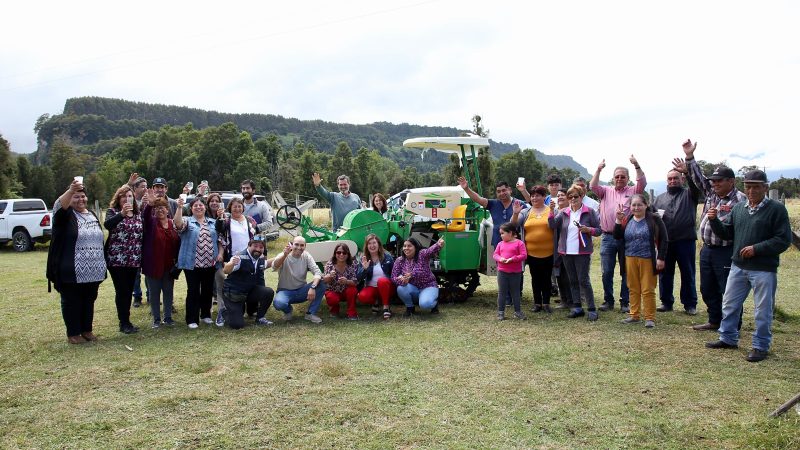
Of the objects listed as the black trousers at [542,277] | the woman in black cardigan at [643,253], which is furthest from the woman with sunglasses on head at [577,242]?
the woman in black cardigan at [643,253]

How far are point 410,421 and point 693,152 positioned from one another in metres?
4.52

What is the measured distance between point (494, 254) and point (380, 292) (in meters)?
1.51

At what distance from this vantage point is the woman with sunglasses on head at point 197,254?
20.8ft

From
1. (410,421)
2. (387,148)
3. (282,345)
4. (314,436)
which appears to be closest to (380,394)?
(410,421)

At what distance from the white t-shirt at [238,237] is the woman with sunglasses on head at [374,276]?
145 cm

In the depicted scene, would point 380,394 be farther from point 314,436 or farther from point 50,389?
point 50,389

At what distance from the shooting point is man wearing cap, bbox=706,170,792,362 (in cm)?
490

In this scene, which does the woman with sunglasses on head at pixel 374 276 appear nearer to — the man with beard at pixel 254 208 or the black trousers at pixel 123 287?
the man with beard at pixel 254 208

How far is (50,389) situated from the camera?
4.46 meters

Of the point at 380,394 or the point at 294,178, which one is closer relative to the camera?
the point at 380,394

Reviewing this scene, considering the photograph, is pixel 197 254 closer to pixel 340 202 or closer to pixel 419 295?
pixel 340 202

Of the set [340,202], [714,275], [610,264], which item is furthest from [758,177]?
[340,202]

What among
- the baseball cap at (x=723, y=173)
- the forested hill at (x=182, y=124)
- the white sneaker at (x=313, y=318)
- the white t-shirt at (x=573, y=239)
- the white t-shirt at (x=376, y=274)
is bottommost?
the white sneaker at (x=313, y=318)

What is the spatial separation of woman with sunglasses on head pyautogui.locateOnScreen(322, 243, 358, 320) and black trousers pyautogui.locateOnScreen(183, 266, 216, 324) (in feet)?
4.44
